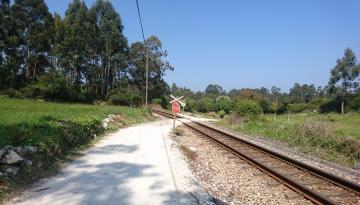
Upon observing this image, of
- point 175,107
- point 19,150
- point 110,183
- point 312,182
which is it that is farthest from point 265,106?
point 19,150

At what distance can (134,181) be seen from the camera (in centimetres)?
876

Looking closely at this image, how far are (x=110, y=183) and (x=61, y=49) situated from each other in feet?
177

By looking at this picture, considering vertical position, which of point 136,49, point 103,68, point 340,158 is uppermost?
point 136,49

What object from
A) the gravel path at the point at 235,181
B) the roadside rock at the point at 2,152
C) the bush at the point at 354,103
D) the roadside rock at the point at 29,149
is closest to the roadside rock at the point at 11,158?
the roadside rock at the point at 2,152

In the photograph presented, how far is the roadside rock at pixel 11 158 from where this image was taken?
8178 mm

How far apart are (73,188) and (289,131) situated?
15481 mm

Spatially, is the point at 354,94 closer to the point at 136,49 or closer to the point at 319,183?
the point at 136,49

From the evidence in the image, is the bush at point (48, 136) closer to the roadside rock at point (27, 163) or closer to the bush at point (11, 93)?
the roadside rock at point (27, 163)

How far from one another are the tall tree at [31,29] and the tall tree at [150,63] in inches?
1209

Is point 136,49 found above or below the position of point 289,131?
above

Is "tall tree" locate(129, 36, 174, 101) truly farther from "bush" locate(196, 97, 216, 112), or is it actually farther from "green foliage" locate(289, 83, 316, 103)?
"green foliage" locate(289, 83, 316, 103)

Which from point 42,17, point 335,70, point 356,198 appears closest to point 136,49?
point 42,17

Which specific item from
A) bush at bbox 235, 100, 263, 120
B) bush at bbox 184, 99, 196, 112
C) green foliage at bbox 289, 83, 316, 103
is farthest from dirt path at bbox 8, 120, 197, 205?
green foliage at bbox 289, 83, 316, 103

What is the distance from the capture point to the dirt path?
7168 millimetres
